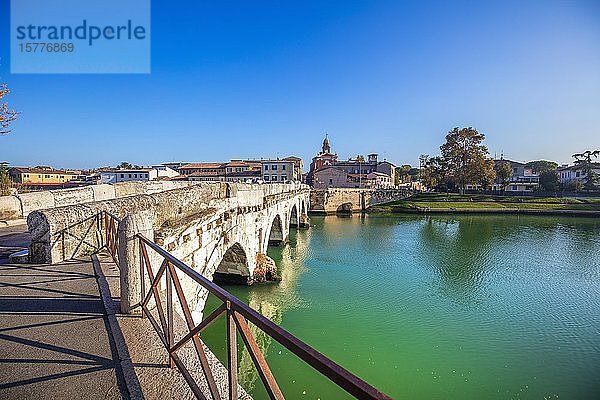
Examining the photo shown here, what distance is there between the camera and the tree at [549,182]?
64688mm

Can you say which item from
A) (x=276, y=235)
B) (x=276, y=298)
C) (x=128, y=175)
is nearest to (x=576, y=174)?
(x=276, y=235)

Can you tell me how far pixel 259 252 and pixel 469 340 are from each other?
10.2m

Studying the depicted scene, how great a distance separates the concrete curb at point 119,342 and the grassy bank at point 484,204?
51.4 metres

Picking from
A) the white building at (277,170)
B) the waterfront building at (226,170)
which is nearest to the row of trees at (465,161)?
the white building at (277,170)

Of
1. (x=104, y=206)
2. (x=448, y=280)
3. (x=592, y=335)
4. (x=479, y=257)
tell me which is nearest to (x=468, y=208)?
(x=479, y=257)

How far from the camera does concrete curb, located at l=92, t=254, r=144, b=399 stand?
2703mm

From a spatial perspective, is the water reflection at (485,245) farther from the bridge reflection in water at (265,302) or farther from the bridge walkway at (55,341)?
the bridge walkway at (55,341)

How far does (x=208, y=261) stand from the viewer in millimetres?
9727

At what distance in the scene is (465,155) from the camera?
5700cm

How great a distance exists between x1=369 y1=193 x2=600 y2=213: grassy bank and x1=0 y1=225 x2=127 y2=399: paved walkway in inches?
2029

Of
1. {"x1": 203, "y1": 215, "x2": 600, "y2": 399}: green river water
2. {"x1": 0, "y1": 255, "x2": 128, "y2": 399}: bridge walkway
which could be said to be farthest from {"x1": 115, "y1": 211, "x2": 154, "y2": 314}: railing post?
{"x1": 203, "y1": 215, "x2": 600, "y2": 399}: green river water

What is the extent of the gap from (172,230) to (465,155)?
58.7m

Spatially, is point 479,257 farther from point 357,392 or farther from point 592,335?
point 357,392

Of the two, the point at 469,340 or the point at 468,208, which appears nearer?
the point at 469,340
